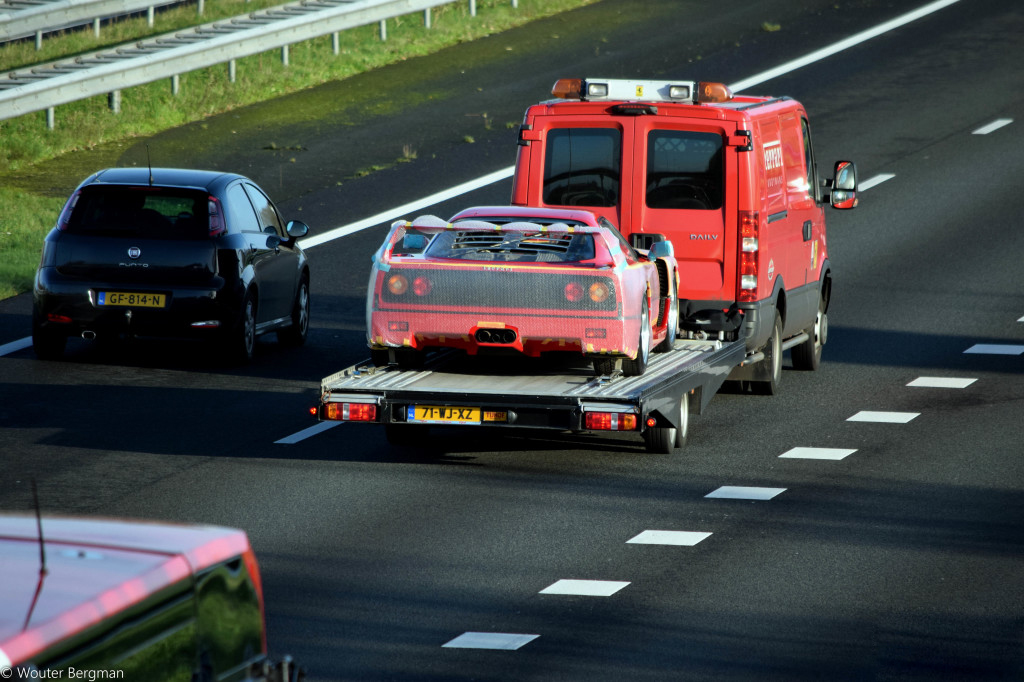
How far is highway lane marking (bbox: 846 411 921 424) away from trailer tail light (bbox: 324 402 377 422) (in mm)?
4298

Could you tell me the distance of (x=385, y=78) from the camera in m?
31.2

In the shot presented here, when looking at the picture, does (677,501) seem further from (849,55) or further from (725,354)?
(849,55)

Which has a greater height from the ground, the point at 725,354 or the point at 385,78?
the point at 385,78

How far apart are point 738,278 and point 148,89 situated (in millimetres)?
15473

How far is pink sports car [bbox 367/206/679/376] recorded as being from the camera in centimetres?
1316

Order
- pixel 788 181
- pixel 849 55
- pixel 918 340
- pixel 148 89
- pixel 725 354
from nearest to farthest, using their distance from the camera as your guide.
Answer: pixel 725 354 → pixel 788 181 → pixel 918 340 → pixel 148 89 → pixel 849 55

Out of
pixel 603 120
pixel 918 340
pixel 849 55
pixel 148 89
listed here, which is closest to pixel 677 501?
pixel 603 120

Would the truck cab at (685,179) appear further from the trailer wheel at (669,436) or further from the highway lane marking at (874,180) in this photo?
the highway lane marking at (874,180)

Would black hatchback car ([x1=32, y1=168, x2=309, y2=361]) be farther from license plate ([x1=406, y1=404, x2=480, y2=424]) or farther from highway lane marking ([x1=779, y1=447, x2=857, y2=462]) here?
highway lane marking ([x1=779, y1=447, x2=857, y2=462])

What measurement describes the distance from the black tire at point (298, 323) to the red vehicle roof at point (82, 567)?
13536 millimetres

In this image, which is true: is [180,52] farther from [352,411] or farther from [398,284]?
[352,411]

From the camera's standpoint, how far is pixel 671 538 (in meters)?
11.2

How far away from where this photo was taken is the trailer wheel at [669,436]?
1373 cm

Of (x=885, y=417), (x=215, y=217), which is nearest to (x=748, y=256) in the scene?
(x=885, y=417)
